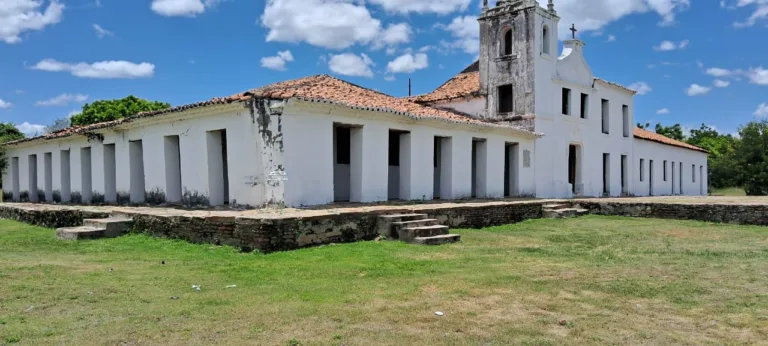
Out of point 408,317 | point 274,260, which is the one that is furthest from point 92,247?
point 408,317

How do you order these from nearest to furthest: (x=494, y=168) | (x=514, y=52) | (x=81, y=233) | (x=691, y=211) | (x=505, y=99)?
(x=81, y=233) < (x=691, y=211) < (x=494, y=168) < (x=514, y=52) < (x=505, y=99)

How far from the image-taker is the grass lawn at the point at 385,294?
4953 mm

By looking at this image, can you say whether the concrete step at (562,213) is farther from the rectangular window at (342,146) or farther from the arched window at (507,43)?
the arched window at (507,43)

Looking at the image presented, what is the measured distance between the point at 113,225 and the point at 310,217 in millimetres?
4418

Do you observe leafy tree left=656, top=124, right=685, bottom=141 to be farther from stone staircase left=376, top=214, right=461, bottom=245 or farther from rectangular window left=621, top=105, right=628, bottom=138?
stone staircase left=376, top=214, right=461, bottom=245

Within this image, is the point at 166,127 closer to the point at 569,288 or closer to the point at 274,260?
the point at 274,260

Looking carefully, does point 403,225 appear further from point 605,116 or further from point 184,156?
point 605,116

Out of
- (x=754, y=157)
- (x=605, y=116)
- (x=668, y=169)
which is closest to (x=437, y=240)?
(x=605, y=116)

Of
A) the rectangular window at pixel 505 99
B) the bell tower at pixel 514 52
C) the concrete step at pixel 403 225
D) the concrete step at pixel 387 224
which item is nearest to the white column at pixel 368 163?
the concrete step at pixel 387 224

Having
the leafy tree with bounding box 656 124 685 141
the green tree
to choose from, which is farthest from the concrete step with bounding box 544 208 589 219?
the leafy tree with bounding box 656 124 685 141

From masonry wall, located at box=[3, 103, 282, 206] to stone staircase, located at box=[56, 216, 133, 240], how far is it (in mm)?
2419

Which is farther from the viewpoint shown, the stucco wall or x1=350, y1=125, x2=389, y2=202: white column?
x1=350, y1=125, x2=389, y2=202: white column

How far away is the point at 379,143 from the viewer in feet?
48.3

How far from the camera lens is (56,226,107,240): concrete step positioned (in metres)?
11.1
